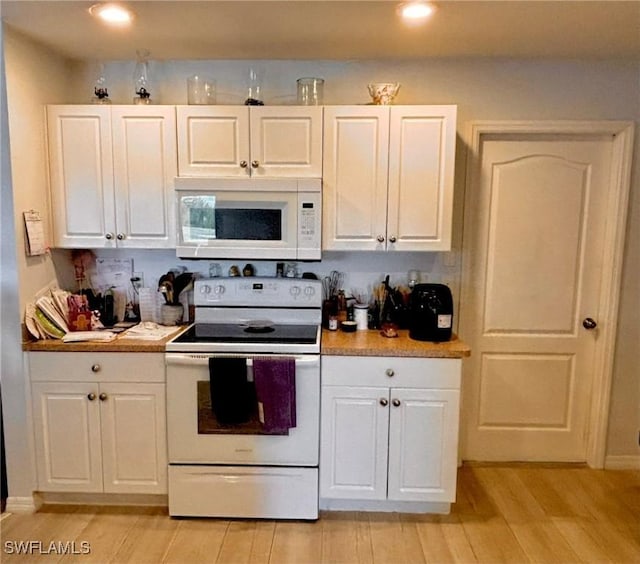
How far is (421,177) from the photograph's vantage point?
8.38 ft

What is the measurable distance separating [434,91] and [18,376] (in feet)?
9.04

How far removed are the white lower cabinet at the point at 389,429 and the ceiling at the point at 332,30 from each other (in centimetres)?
159

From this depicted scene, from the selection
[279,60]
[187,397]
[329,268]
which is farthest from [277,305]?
[279,60]

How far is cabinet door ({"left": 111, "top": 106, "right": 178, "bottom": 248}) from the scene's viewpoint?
258 centimetres

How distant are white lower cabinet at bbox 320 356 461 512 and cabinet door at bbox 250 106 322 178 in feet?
3.39

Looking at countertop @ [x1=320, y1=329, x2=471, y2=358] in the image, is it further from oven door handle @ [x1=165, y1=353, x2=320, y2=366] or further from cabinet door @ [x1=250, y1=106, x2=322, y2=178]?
cabinet door @ [x1=250, y1=106, x2=322, y2=178]

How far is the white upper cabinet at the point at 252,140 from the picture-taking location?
2.55 m

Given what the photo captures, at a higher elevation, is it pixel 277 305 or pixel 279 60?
pixel 279 60

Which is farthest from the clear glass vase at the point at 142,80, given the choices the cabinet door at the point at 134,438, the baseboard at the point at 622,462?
the baseboard at the point at 622,462

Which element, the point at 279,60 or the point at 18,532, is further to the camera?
the point at 279,60

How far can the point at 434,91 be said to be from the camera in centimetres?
Answer: 279

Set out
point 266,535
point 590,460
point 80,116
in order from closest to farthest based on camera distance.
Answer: point 266,535 → point 80,116 → point 590,460

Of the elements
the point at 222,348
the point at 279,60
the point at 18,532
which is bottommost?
the point at 18,532

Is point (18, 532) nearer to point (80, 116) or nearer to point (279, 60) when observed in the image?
point (80, 116)
